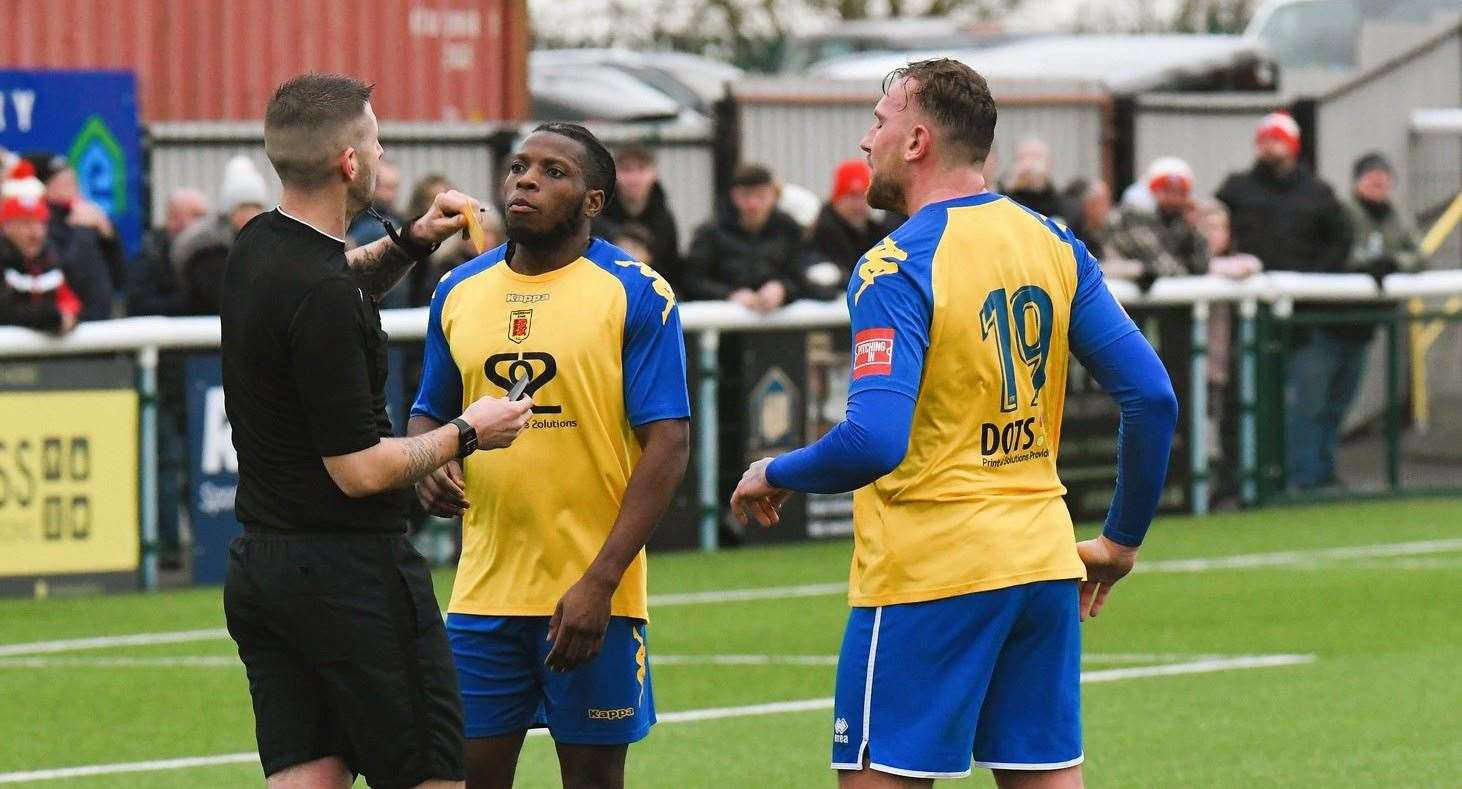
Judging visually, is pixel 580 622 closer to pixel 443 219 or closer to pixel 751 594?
pixel 443 219

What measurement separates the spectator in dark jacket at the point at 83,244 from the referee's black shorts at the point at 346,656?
8944 mm

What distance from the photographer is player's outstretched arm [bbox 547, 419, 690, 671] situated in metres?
6.24

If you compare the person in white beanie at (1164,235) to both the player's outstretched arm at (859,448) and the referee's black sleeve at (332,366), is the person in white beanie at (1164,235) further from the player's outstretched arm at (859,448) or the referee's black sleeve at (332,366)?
the referee's black sleeve at (332,366)

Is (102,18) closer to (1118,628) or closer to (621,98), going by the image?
(621,98)

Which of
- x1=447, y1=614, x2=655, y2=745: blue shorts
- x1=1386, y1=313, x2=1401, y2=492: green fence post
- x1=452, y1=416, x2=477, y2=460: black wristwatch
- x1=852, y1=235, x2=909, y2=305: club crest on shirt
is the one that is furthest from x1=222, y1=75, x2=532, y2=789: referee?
x1=1386, y1=313, x2=1401, y2=492: green fence post

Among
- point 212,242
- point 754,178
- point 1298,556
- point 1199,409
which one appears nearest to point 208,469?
point 212,242

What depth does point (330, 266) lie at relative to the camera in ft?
18.5

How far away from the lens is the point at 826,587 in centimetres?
1397

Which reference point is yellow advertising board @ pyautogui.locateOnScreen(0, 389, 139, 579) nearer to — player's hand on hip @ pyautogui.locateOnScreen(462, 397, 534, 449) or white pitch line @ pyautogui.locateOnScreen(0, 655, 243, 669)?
white pitch line @ pyautogui.locateOnScreen(0, 655, 243, 669)

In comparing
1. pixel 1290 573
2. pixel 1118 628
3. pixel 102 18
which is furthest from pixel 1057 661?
pixel 102 18

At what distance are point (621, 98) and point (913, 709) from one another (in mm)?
21824

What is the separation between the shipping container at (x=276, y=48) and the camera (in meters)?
19.8

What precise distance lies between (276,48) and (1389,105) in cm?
1051

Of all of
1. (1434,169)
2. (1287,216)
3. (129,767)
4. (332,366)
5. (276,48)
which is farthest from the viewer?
(1434,169)
